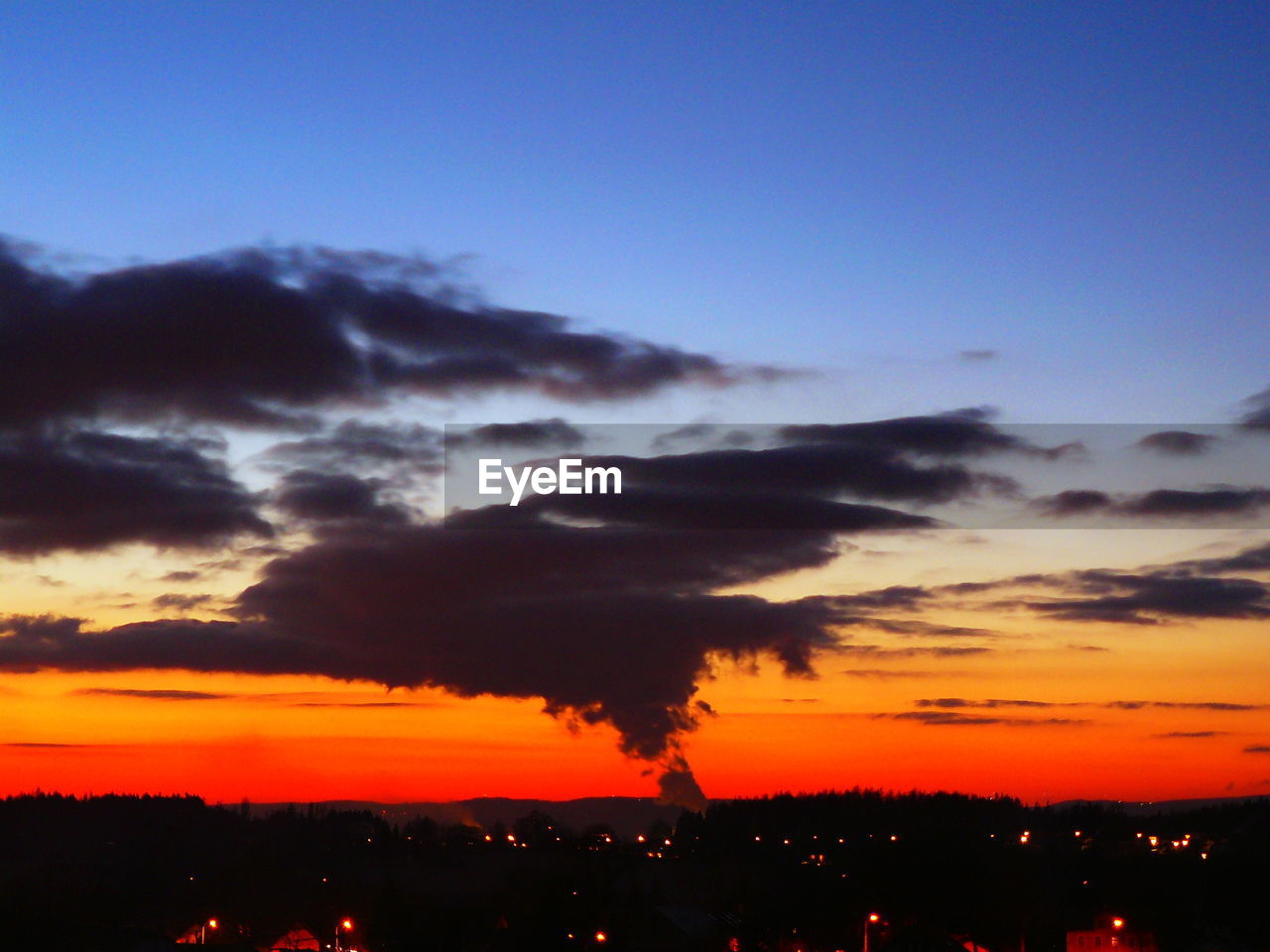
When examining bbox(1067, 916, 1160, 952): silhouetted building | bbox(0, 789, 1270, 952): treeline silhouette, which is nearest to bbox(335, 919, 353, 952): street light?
bbox(0, 789, 1270, 952): treeline silhouette

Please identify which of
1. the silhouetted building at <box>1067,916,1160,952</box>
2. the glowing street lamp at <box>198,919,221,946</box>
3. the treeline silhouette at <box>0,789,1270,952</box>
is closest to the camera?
the treeline silhouette at <box>0,789,1270,952</box>

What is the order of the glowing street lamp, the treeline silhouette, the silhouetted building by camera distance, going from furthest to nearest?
1. the glowing street lamp
2. the silhouetted building
3. the treeline silhouette

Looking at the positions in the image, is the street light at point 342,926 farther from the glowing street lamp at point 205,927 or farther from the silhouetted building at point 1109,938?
the silhouetted building at point 1109,938

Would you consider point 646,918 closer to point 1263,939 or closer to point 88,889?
point 1263,939

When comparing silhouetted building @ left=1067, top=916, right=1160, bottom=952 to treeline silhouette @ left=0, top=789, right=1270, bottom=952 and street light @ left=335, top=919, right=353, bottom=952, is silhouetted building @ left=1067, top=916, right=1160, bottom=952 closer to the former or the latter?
treeline silhouette @ left=0, top=789, right=1270, bottom=952

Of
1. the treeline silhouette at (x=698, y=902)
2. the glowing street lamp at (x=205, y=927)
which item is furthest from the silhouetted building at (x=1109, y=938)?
the glowing street lamp at (x=205, y=927)

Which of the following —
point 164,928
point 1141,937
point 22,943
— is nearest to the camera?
point 22,943

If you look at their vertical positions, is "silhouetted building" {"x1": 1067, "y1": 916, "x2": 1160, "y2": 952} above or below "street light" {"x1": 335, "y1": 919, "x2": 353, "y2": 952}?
below

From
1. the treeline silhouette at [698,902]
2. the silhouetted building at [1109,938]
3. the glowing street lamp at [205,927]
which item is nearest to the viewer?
the treeline silhouette at [698,902]

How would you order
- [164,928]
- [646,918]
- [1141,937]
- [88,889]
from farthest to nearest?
[88,889] < [164,928] < [1141,937] < [646,918]

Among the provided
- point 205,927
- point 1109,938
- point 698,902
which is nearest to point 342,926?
point 205,927

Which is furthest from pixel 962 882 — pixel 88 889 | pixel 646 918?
pixel 88 889
